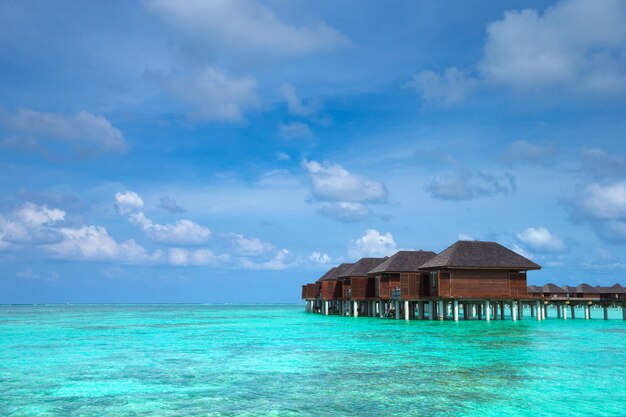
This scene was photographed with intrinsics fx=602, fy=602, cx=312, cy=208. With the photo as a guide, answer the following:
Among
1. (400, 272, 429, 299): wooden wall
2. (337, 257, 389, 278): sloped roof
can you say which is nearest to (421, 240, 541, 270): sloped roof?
(400, 272, 429, 299): wooden wall

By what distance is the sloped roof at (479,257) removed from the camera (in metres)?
45.0

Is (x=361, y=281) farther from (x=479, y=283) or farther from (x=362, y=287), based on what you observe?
(x=479, y=283)

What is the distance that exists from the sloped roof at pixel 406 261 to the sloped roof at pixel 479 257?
5.73m

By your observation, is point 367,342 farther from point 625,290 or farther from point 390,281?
point 625,290

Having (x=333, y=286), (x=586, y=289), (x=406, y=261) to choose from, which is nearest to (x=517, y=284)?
(x=406, y=261)

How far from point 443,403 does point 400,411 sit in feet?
4.58

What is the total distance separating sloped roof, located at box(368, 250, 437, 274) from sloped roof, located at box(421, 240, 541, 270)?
226 inches

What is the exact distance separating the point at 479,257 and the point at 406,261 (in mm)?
9682

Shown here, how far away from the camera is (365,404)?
1453cm

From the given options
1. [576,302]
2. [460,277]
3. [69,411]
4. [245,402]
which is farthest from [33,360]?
[576,302]

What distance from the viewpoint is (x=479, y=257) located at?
45.8m

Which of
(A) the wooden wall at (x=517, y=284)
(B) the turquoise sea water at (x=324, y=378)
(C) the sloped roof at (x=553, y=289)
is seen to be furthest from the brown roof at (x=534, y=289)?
(B) the turquoise sea water at (x=324, y=378)

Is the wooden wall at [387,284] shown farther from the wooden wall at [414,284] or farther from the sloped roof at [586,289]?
the sloped roof at [586,289]

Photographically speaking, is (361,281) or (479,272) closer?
(479,272)
